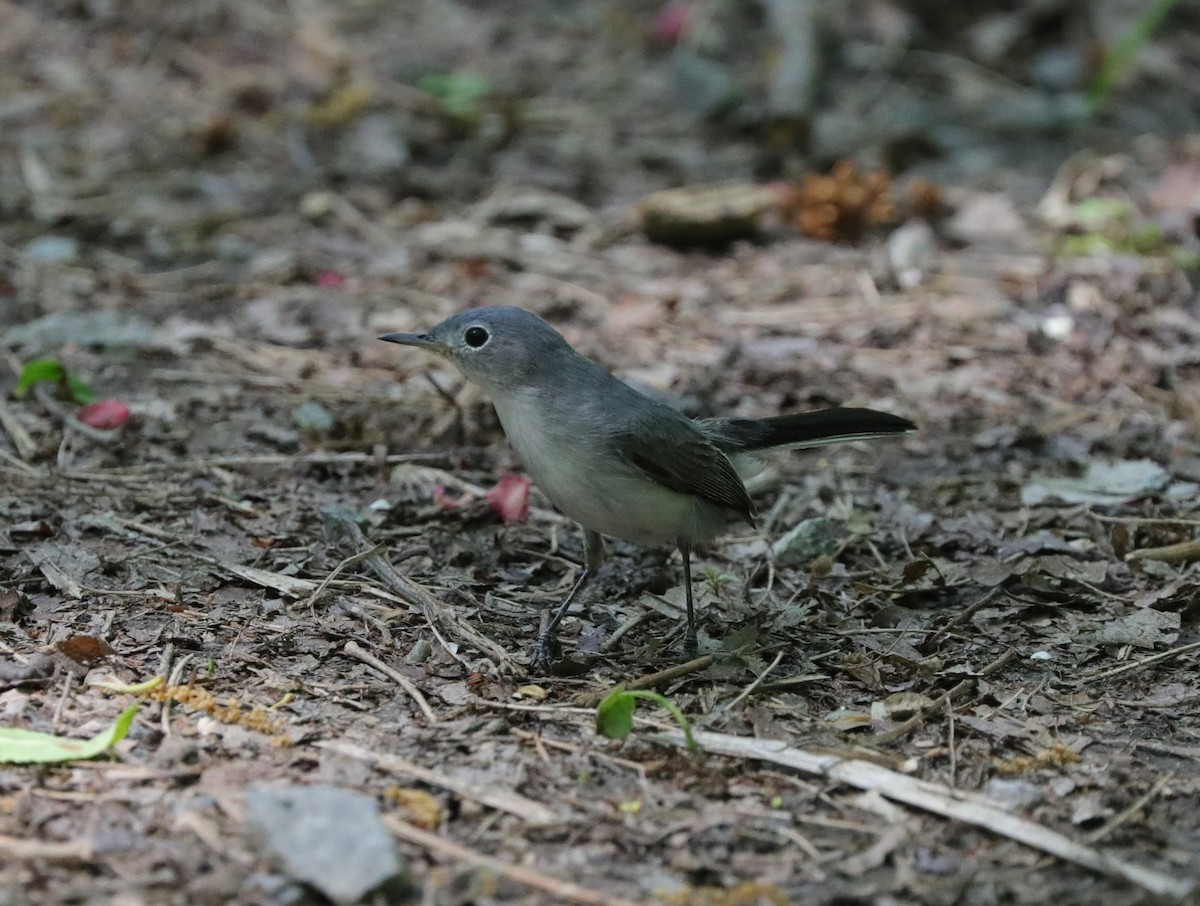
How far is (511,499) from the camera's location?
5242 millimetres

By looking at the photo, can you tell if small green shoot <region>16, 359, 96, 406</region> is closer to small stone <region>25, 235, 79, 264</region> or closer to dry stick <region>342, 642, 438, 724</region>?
small stone <region>25, 235, 79, 264</region>

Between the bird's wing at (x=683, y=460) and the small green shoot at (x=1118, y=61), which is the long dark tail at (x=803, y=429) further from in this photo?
the small green shoot at (x=1118, y=61)

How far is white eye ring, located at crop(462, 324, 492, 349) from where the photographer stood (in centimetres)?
455

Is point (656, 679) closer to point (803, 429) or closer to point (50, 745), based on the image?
Answer: point (803, 429)

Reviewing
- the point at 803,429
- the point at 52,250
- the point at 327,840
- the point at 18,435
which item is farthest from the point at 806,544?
the point at 52,250

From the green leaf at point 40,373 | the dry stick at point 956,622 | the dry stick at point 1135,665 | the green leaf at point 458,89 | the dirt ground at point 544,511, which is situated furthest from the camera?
the green leaf at point 458,89

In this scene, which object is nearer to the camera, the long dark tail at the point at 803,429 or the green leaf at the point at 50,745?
the green leaf at the point at 50,745

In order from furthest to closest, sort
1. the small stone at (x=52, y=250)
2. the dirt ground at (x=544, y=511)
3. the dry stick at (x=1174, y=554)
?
the small stone at (x=52, y=250)
the dry stick at (x=1174, y=554)
the dirt ground at (x=544, y=511)

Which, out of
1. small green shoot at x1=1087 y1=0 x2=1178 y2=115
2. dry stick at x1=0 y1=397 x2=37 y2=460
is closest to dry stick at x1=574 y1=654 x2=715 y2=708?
dry stick at x1=0 y1=397 x2=37 y2=460

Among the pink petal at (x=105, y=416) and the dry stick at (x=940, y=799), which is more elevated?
the pink petal at (x=105, y=416)

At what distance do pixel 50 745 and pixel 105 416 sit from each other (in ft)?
8.18

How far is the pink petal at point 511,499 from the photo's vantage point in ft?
17.2

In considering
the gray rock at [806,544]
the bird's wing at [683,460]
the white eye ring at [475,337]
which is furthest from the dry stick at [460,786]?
the gray rock at [806,544]

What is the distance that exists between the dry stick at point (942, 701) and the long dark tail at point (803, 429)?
3.07 ft
